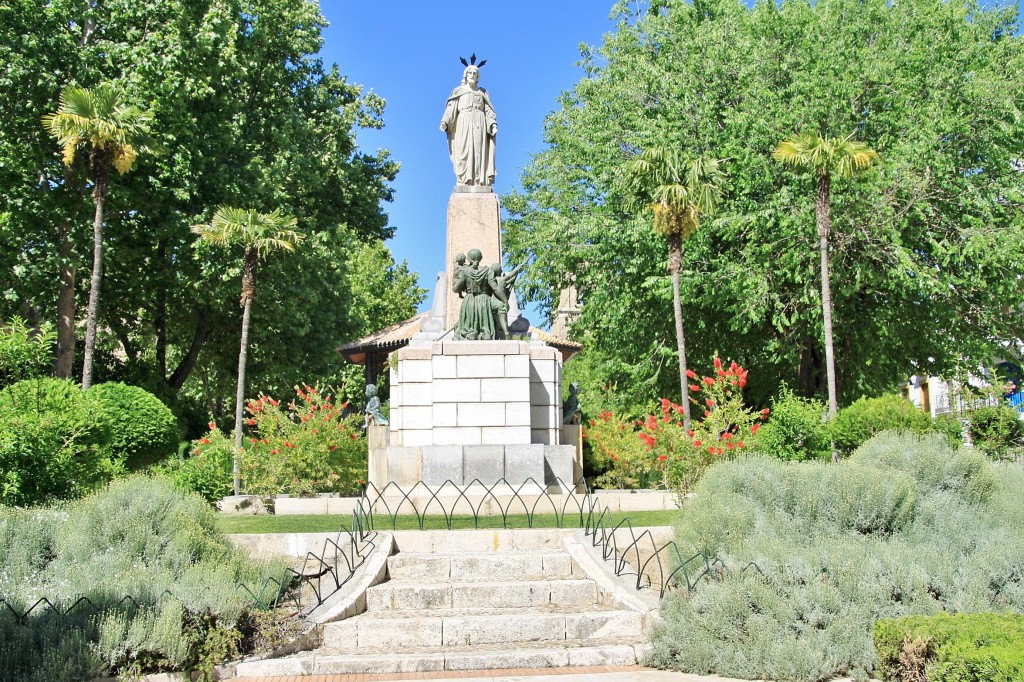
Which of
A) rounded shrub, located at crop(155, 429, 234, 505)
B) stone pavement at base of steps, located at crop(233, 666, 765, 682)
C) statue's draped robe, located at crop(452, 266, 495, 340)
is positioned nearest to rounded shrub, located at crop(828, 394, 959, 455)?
statue's draped robe, located at crop(452, 266, 495, 340)

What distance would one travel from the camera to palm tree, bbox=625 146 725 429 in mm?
19625

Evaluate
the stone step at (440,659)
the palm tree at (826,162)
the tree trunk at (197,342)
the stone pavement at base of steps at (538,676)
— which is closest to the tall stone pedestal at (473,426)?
the stone step at (440,659)

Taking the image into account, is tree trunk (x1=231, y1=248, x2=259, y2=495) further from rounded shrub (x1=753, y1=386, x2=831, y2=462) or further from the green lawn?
rounded shrub (x1=753, y1=386, x2=831, y2=462)

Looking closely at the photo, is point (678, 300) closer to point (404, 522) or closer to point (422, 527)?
point (404, 522)

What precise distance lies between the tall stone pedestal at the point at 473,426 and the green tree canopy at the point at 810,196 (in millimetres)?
9259

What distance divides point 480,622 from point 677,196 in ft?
42.1

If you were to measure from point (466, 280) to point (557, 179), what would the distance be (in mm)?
12989

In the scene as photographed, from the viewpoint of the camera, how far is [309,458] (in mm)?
15555

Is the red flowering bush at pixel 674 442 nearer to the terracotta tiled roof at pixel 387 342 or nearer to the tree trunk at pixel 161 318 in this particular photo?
the terracotta tiled roof at pixel 387 342

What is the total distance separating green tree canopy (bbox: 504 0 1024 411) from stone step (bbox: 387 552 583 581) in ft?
43.4

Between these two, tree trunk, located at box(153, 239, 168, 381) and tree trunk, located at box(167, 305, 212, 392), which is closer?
tree trunk, located at box(153, 239, 168, 381)

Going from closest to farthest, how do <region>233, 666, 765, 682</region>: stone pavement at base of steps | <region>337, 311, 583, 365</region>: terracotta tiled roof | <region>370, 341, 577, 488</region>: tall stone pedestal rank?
<region>233, 666, 765, 682</region>: stone pavement at base of steps
<region>370, 341, 577, 488</region>: tall stone pedestal
<region>337, 311, 583, 365</region>: terracotta tiled roof

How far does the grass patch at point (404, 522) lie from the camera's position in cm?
1121

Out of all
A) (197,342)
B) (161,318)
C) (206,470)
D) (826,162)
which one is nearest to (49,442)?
(206,470)
